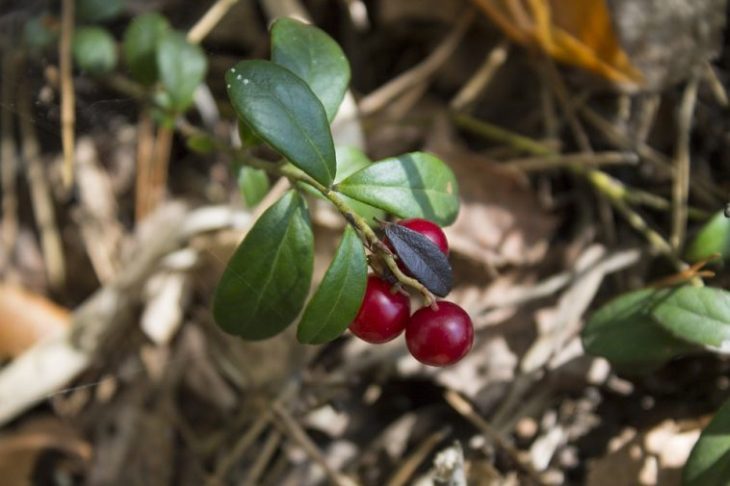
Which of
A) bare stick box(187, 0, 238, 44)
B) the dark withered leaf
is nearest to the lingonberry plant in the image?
the dark withered leaf

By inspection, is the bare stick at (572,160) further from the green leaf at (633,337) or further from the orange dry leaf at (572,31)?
the green leaf at (633,337)

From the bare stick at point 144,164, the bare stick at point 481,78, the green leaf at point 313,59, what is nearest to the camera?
the green leaf at point 313,59

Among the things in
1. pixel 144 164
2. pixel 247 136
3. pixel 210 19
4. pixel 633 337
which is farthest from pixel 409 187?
pixel 144 164

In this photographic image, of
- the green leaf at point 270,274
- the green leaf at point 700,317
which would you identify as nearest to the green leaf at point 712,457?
the green leaf at point 700,317

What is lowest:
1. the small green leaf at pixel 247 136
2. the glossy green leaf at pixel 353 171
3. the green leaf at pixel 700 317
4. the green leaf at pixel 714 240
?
the green leaf at pixel 714 240

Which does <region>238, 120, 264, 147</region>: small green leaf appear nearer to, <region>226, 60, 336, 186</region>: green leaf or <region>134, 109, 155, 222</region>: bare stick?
<region>226, 60, 336, 186</region>: green leaf

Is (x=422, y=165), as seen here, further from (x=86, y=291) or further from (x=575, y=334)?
(x=86, y=291)

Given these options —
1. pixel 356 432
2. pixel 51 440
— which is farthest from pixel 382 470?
pixel 51 440

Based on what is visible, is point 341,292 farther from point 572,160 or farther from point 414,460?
point 572,160

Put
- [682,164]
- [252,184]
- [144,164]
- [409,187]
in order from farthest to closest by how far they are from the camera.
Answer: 1. [144,164]
2. [682,164]
3. [252,184]
4. [409,187]
